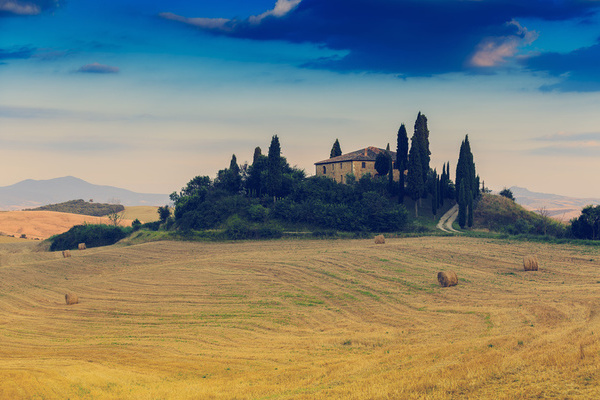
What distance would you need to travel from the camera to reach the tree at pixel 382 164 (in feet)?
320

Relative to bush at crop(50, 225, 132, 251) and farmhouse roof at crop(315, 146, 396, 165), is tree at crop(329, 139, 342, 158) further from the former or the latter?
bush at crop(50, 225, 132, 251)

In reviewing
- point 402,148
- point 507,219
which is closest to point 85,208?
point 402,148

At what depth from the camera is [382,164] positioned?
320 feet

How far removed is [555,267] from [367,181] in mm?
50317

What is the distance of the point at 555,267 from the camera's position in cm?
3950

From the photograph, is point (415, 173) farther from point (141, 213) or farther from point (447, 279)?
→ point (141, 213)

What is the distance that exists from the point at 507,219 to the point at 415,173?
1660 cm

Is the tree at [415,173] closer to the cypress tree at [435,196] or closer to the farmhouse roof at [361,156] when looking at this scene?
the cypress tree at [435,196]

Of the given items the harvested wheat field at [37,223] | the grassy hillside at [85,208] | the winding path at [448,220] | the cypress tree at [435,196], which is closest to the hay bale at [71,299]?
the winding path at [448,220]

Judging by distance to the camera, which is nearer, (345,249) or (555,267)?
(555,267)

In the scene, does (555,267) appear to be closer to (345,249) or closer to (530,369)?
(345,249)

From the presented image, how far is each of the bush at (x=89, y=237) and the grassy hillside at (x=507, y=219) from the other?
57613mm

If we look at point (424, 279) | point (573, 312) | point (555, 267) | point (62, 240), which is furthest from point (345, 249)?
point (62, 240)

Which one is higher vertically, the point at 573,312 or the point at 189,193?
the point at 189,193
